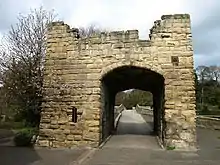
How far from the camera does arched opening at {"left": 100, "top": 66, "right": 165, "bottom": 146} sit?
13794mm

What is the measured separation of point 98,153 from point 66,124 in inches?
89.8

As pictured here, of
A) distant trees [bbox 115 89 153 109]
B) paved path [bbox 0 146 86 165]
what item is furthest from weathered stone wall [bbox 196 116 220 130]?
distant trees [bbox 115 89 153 109]

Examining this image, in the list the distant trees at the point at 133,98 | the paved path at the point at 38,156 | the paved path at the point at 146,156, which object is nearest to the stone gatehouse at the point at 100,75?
the paved path at the point at 146,156

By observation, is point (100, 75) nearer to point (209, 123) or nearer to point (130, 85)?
point (130, 85)

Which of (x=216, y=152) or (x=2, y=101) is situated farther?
(x=2, y=101)

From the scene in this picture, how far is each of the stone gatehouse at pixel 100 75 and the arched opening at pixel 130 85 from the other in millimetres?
563

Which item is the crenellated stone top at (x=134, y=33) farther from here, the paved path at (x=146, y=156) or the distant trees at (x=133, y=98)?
the distant trees at (x=133, y=98)

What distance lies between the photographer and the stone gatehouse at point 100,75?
1258cm

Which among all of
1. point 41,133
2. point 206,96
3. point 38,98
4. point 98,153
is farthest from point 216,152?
point 206,96

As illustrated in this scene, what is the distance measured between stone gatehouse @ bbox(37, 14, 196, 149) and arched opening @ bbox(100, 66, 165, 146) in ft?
1.85

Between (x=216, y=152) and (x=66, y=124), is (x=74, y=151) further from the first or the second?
(x=216, y=152)

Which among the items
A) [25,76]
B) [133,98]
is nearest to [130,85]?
[25,76]

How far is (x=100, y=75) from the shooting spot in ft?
42.8

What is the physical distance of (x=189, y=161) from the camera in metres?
9.88
